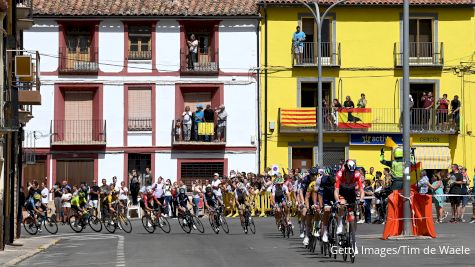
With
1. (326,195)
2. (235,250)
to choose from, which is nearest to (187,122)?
(235,250)

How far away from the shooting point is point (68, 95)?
5697cm

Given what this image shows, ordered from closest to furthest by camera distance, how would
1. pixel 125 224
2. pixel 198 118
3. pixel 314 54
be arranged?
1. pixel 125 224
2. pixel 198 118
3. pixel 314 54

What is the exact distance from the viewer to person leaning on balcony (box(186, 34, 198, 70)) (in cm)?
5631

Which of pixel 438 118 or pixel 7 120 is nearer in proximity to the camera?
pixel 7 120

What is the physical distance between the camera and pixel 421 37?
189 ft

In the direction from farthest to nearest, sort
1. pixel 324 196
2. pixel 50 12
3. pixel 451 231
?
pixel 50 12
pixel 451 231
pixel 324 196

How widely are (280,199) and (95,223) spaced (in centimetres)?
1031

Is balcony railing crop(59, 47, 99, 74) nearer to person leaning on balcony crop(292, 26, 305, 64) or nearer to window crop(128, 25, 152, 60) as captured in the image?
window crop(128, 25, 152, 60)

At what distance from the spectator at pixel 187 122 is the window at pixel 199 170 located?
136 cm

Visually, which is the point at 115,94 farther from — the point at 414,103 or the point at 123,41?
the point at 414,103

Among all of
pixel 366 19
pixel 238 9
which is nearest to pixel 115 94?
pixel 238 9

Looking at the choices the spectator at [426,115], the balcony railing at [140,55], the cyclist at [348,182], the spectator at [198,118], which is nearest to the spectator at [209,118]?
the spectator at [198,118]

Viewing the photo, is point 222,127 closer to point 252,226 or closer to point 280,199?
point 252,226

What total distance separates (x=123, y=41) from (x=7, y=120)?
24.8 meters
